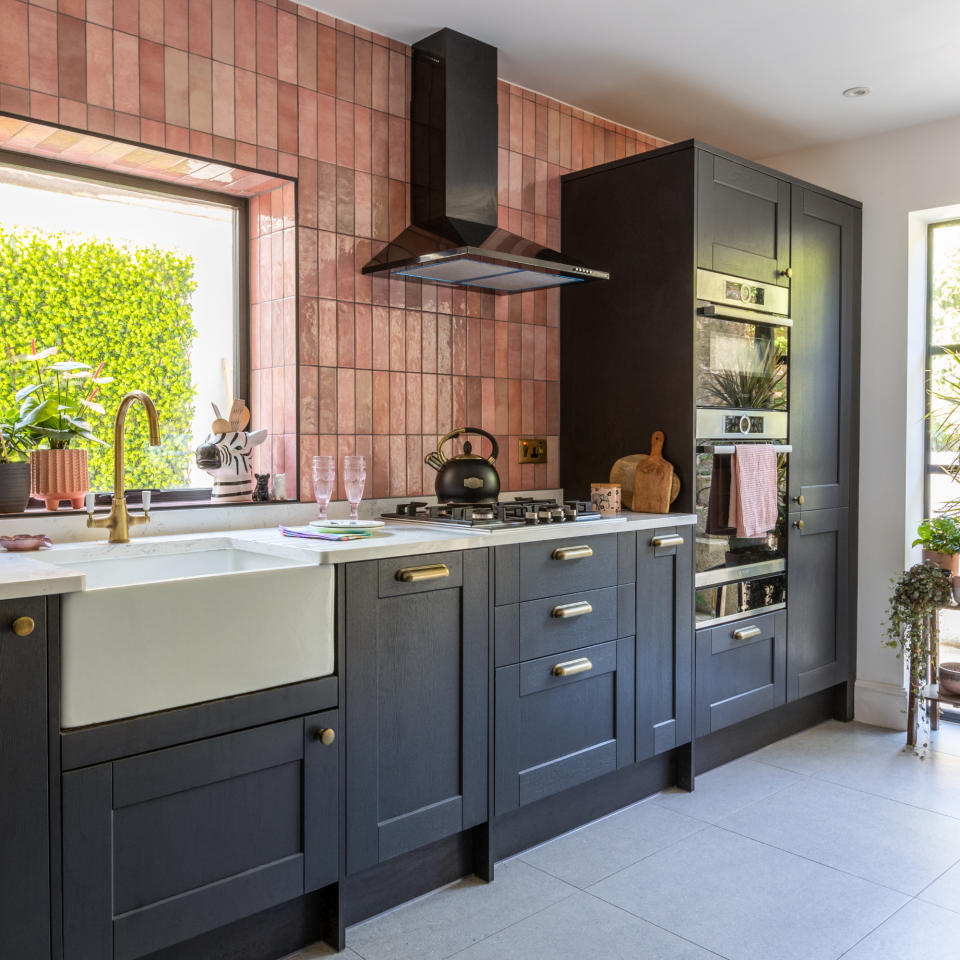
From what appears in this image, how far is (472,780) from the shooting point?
2.18 m

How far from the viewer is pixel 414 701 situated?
206cm

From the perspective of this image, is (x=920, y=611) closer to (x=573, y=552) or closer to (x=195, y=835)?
(x=573, y=552)

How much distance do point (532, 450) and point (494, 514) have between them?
846 millimetres

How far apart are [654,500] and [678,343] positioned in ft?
1.78

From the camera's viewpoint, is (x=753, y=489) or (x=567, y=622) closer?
(x=567, y=622)

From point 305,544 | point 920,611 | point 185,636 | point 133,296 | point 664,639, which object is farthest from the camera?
point 920,611

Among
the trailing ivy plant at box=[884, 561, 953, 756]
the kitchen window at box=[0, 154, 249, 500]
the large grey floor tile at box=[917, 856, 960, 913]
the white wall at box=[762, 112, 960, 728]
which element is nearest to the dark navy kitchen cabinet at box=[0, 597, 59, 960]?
the kitchen window at box=[0, 154, 249, 500]

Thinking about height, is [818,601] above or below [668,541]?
below

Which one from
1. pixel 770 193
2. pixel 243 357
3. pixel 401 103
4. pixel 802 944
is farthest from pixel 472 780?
pixel 770 193

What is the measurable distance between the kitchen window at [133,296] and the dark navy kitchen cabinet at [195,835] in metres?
1.04

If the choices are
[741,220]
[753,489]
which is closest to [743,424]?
[753,489]

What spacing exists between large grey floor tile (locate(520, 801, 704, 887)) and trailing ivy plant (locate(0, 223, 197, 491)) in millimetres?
1531

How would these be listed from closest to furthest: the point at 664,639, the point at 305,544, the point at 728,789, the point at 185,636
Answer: the point at 185,636 → the point at 305,544 → the point at 664,639 → the point at 728,789

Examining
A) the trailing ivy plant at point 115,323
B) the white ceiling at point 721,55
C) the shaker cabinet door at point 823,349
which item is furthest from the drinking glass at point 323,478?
the shaker cabinet door at point 823,349
